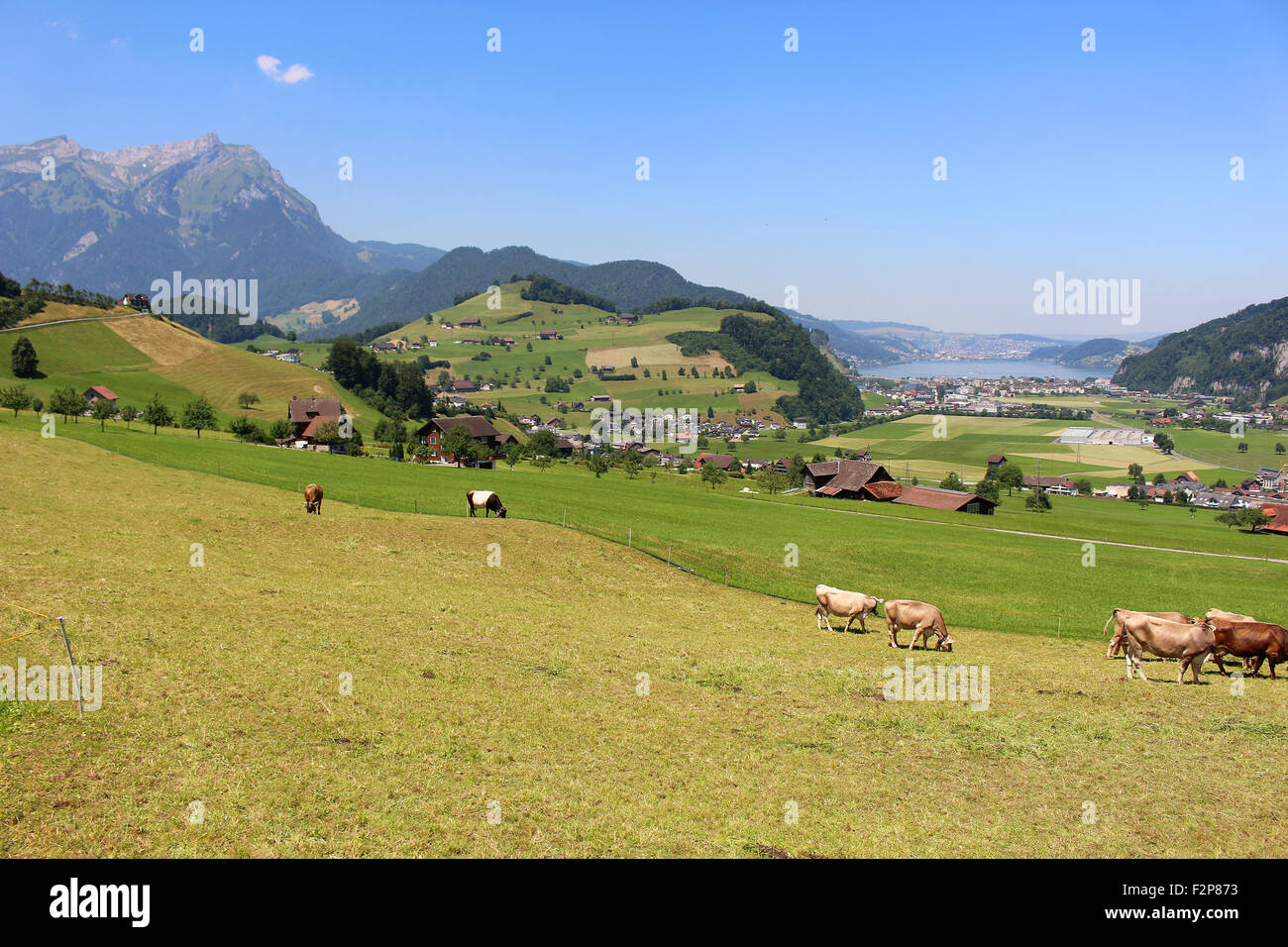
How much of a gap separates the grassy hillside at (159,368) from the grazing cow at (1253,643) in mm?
124534

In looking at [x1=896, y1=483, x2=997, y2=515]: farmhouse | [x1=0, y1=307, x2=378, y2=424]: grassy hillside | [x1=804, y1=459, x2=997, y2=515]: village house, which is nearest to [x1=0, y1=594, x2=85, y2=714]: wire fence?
[x1=896, y1=483, x2=997, y2=515]: farmhouse

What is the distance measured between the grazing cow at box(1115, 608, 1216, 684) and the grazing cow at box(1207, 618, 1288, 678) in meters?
1.14

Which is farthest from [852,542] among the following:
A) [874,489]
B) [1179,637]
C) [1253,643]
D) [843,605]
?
[874,489]

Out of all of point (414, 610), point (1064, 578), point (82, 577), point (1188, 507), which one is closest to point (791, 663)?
point (414, 610)

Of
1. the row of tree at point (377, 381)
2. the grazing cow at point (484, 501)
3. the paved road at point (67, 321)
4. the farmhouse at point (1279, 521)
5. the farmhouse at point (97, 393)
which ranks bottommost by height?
the farmhouse at point (1279, 521)

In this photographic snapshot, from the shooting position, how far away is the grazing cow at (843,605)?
26047mm

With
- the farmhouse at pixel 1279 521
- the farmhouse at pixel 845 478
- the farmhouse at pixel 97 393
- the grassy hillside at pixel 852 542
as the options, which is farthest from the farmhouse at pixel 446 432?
the farmhouse at pixel 1279 521

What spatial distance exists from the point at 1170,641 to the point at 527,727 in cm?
1914

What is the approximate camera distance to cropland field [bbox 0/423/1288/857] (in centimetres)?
1098

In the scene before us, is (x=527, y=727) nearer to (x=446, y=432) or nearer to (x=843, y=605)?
(x=843, y=605)

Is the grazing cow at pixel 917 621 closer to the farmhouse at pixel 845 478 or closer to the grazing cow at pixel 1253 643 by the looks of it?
the grazing cow at pixel 1253 643

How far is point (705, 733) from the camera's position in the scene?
15531 mm

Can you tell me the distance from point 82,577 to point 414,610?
8.97 meters

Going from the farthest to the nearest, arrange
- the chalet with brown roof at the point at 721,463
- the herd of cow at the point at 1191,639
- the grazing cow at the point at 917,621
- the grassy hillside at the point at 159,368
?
the chalet with brown roof at the point at 721,463 < the grassy hillside at the point at 159,368 < the grazing cow at the point at 917,621 < the herd of cow at the point at 1191,639
